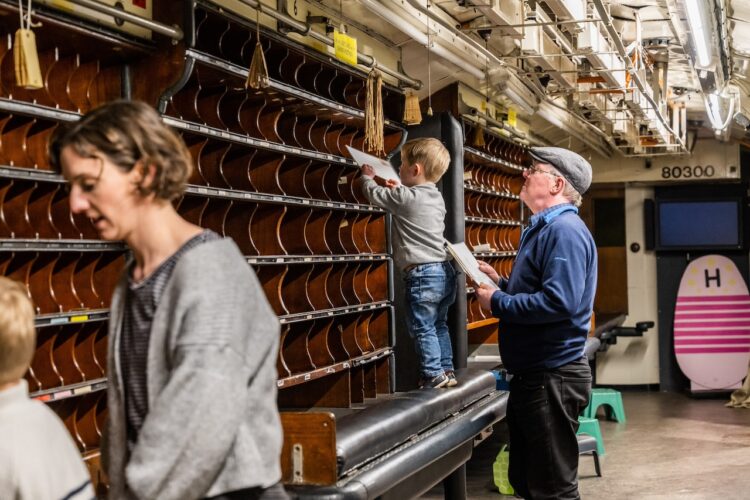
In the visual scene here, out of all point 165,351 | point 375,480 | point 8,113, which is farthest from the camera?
point 375,480

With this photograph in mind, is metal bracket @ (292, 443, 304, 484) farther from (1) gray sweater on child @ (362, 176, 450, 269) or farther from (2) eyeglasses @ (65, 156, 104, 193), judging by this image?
(2) eyeglasses @ (65, 156, 104, 193)

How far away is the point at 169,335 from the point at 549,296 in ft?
7.81

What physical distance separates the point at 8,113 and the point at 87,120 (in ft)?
4.98

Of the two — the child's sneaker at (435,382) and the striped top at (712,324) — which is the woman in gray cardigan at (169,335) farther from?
the striped top at (712,324)

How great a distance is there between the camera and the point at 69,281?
3.47m

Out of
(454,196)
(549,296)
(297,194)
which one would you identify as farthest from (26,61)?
(454,196)

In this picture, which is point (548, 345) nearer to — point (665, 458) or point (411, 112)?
point (411, 112)

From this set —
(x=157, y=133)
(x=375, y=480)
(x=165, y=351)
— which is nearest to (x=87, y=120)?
(x=157, y=133)

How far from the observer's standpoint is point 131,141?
179cm

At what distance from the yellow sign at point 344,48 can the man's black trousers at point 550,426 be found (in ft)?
5.52

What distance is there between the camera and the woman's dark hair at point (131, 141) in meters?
1.79

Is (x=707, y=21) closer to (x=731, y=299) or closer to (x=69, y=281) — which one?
(x=69, y=281)

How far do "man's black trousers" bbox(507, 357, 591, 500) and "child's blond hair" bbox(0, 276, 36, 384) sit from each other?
8.21 feet

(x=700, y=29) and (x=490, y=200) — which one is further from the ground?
(x=700, y=29)
